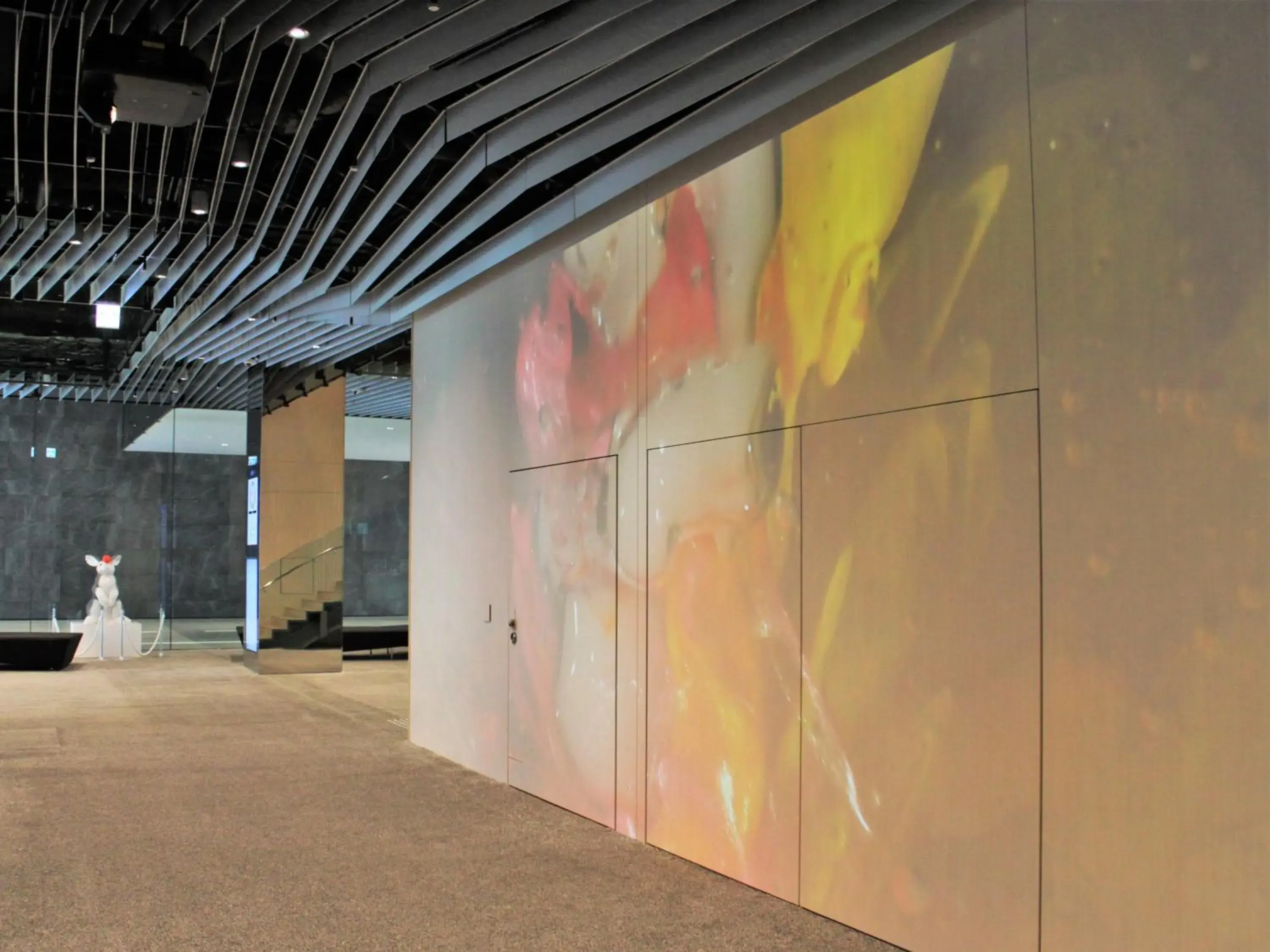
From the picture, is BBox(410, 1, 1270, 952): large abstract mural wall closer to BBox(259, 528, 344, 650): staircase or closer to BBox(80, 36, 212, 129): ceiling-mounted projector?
BBox(80, 36, 212, 129): ceiling-mounted projector

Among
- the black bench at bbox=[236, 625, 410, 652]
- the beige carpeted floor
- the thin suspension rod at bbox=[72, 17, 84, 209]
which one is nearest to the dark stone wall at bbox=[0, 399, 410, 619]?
the black bench at bbox=[236, 625, 410, 652]

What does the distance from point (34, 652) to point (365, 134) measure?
10.9m

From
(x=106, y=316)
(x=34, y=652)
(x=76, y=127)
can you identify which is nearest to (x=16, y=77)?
(x=76, y=127)

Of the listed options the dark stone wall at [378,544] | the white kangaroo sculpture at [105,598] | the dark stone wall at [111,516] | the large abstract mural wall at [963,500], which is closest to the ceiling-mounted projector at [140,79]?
the large abstract mural wall at [963,500]

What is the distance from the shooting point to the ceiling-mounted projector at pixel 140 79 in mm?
5551

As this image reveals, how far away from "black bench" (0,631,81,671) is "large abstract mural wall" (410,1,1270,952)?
10.7 metres

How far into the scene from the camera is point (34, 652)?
1523 cm

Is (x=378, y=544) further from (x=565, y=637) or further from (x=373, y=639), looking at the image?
(x=565, y=637)

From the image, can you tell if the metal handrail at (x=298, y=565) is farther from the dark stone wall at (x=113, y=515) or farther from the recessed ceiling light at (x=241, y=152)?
the recessed ceiling light at (x=241, y=152)

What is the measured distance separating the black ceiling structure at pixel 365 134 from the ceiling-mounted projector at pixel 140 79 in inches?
3.7

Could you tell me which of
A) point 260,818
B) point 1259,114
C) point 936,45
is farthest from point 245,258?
point 1259,114

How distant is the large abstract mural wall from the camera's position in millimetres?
3666

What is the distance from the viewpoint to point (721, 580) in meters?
5.93

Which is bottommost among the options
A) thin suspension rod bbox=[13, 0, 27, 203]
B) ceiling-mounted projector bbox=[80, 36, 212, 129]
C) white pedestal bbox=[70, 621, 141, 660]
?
white pedestal bbox=[70, 621, 141, 660]
